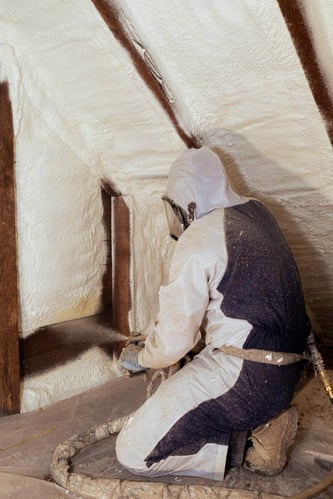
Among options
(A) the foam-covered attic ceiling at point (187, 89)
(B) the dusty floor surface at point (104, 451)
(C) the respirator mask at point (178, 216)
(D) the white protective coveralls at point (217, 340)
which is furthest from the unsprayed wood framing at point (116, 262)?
(D) the white protective coveralls at point (217, 340)

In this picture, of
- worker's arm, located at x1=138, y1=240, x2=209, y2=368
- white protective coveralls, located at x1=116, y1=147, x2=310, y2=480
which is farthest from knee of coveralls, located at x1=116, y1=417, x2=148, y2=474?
worker's arm, located at x1=138, y1=240, x2=209, y2=368

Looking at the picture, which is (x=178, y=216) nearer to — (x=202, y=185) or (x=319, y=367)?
(x=202, y=185)

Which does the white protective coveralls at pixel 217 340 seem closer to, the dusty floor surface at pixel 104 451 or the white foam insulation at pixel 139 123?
the dusty floor surface at pixel 104 451

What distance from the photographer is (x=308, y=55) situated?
1.31 metres

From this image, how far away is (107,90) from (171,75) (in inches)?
12.9

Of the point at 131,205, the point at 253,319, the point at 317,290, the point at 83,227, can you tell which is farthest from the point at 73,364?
the point at 317,290

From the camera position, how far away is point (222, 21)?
134cm

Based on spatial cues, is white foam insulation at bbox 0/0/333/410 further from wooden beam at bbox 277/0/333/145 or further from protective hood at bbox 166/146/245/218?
protective hood at bbox 166/146/245/218

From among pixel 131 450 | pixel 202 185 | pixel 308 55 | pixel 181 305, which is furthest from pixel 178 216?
pixel 131 450

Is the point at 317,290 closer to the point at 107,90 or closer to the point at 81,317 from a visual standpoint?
the point at 81,317

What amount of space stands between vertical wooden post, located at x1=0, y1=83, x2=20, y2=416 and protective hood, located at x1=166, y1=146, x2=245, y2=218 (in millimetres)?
718

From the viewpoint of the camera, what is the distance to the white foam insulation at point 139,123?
1.41 m

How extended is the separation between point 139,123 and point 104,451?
53.0 inches

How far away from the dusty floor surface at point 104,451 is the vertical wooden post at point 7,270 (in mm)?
158
